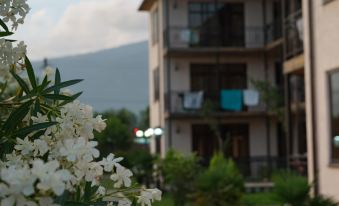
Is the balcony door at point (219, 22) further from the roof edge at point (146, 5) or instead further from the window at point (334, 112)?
the window at point (334, 112)

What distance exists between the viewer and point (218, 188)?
14188 millimetres

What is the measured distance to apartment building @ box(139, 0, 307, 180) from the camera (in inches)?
1097

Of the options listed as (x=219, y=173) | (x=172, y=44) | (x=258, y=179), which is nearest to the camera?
(x=219, y=173)

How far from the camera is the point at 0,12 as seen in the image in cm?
275

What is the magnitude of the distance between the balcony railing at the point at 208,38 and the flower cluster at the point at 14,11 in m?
25.1

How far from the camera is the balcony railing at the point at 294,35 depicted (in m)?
17.6

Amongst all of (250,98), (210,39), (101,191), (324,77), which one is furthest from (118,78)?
(101,191)

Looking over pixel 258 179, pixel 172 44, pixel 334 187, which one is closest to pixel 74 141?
pixel 334 187

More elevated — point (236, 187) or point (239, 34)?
point (239, 34)

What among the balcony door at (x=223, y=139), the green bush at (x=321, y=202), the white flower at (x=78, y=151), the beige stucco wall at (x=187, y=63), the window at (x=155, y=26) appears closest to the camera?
the white flower at (x=78, y=151)

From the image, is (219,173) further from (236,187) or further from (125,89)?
(125,89)

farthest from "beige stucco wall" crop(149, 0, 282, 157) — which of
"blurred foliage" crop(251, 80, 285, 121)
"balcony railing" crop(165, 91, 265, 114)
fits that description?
"blurred foliage" crop(251, 80, 285, 121)

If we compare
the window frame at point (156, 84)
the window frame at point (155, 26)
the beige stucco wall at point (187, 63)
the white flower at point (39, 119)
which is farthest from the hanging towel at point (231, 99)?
the white flower at point (39, 119)

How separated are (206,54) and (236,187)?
1437 cm
